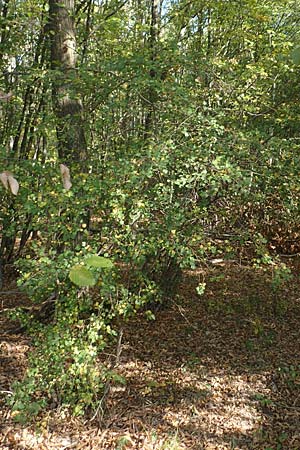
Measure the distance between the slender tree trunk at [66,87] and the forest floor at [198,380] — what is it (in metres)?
1.33

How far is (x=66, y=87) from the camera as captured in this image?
3.85 meters

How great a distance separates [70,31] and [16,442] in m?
3.78

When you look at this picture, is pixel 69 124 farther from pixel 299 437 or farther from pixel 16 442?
pixel 299 437

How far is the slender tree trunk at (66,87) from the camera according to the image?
3701mm

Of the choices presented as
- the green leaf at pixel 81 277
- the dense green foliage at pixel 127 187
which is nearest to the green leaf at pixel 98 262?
the green leaf at pixel 81 277

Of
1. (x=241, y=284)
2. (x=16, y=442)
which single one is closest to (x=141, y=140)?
(x=16, y=442)

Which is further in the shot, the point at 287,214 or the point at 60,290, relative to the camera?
the point at 287,214

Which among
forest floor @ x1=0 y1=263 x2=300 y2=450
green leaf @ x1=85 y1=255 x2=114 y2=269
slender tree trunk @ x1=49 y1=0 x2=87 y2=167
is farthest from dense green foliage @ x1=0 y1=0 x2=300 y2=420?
green leaf @ x1=85 y1=255 x2=114 y2=269

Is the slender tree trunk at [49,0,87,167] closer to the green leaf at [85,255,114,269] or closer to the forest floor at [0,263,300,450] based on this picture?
the forest floor at [0,263,300,450]

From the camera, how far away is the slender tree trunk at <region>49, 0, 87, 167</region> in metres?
3.70

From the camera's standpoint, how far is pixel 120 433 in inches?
144

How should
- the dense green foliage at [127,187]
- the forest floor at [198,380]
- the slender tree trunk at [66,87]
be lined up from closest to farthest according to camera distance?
the dense green foliage at [127,187] < the forest floor at [198,380] < the slender tree trunk at [66,87]

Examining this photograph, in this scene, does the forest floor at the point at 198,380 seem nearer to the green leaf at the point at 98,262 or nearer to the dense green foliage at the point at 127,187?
the dense green foliage at the point at 127,187

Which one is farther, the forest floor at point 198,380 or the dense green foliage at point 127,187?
the forest floor at point 198,380
